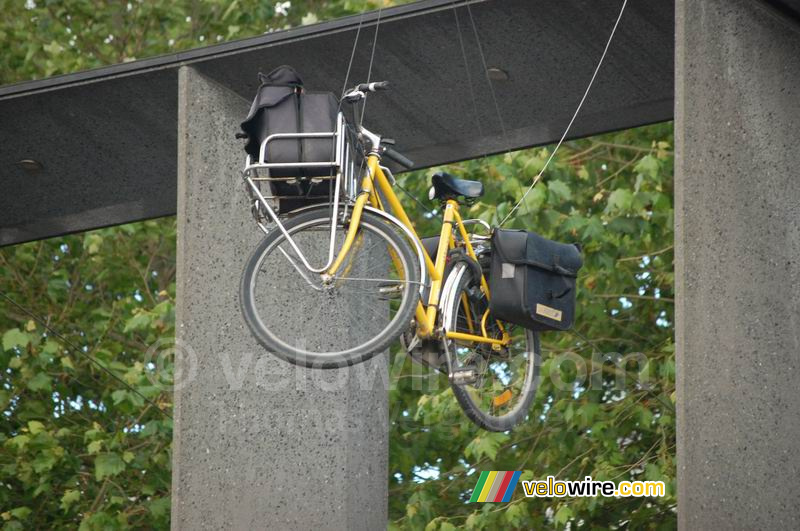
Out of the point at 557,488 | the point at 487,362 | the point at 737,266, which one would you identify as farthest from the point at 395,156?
the point at 557,488

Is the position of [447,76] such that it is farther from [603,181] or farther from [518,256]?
[603,181]

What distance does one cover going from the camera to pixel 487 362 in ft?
22.0

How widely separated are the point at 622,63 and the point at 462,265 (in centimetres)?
130

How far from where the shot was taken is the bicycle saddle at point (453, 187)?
21.6 feet

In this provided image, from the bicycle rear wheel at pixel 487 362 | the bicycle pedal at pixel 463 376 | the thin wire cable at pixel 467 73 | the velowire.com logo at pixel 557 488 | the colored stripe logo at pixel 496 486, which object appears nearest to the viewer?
the bicycle pedal at pixel 463 376

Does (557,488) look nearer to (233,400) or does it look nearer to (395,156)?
(233,400)

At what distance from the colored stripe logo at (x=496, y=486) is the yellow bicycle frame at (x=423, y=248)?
2.42 m

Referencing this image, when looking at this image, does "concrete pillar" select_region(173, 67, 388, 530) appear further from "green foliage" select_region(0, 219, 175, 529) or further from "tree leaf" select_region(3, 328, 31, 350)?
"tree leaf" select_region(3, 328, 31, 350)

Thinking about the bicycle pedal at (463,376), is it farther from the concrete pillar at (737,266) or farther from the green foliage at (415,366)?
the green foliage at (415,366)

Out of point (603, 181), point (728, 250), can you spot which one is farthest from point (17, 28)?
point (728, 250)

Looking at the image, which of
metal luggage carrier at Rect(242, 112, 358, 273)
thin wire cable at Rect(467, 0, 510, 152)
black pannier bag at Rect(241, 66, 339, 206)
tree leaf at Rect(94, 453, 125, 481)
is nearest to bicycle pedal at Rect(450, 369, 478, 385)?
metal luggage carrier at Rect(242, 112, 358, 273)

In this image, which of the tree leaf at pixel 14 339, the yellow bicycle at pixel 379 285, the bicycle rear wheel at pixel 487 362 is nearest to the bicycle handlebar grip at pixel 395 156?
the yellow bicycle at pixel 379 285

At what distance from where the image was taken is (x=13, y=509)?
1165cm

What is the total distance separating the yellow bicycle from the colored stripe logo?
69.5 inches
